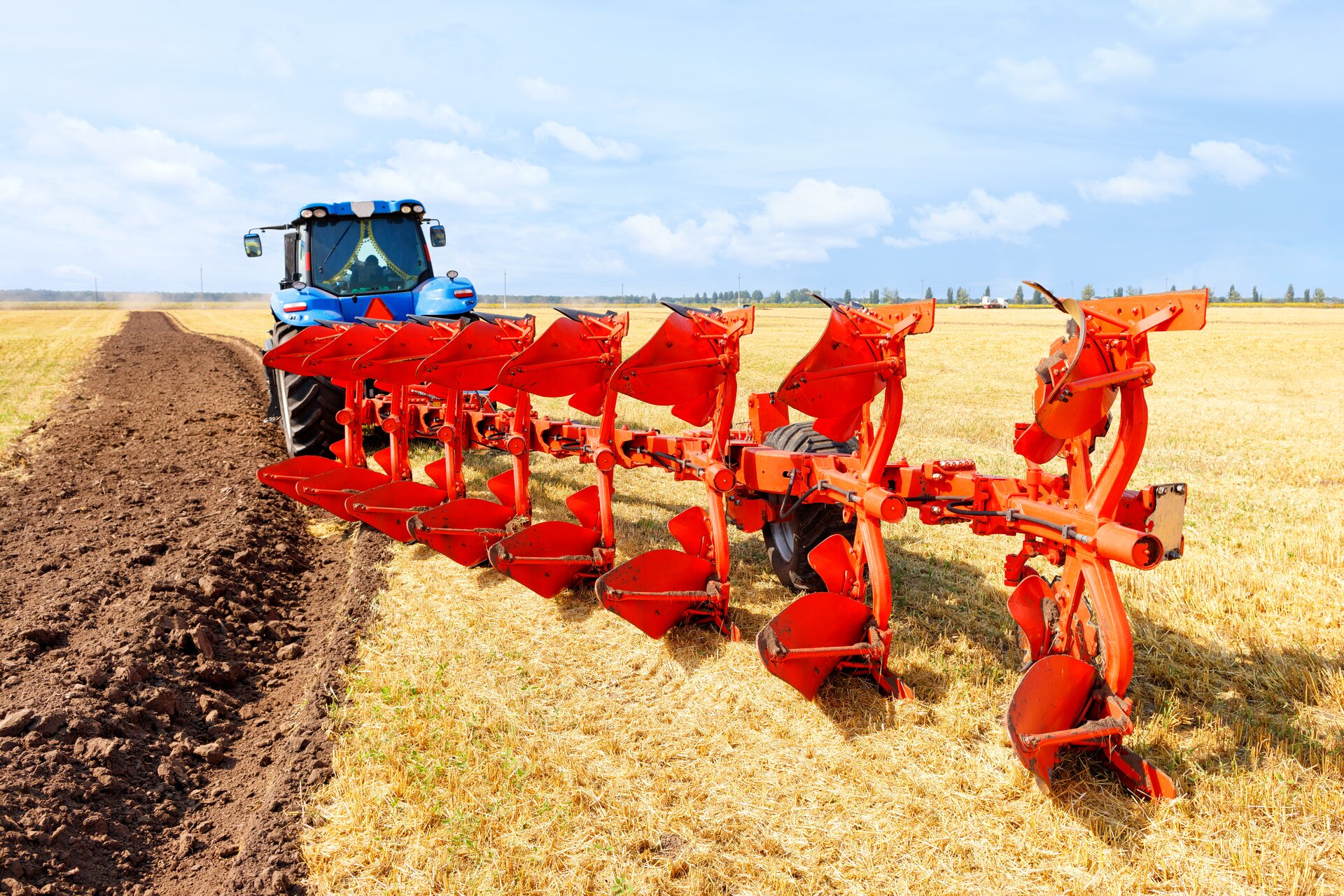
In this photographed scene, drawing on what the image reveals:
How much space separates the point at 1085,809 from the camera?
9.68ft

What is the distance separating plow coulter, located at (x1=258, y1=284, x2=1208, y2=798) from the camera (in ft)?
10.1

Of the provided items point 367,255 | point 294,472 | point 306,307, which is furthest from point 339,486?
point 367,255

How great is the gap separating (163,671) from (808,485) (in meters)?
3.08

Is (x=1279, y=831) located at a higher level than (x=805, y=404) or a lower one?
lower

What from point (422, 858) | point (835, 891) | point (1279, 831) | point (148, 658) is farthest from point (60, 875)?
point (1279, 831)

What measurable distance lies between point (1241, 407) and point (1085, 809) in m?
12.9

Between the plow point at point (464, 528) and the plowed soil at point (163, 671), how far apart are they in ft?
1.55

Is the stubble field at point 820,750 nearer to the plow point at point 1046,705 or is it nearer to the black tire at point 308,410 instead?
the plow point at point 1046,705

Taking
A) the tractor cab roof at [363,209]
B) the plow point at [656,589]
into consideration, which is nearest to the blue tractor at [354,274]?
the tractor cab roof at [363,209]

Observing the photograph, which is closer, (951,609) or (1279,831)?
(1279,831)

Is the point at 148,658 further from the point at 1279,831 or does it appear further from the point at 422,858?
the point at 1279,831

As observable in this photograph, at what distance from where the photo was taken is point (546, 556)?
490 cm

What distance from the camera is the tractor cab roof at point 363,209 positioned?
29.0ft

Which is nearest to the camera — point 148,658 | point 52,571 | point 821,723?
point 821,723
